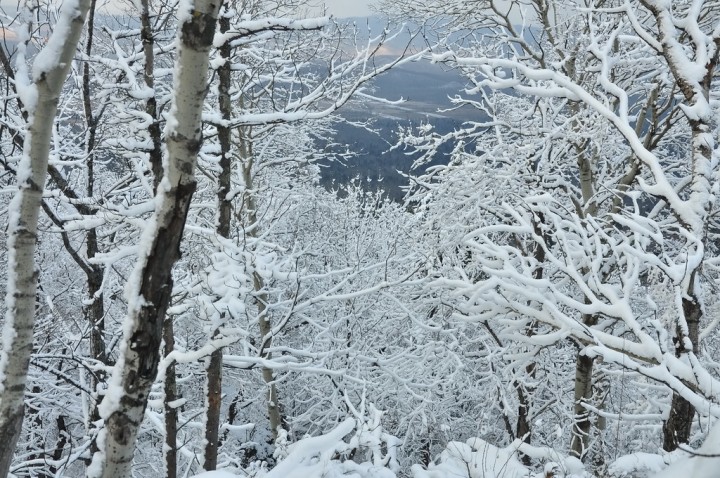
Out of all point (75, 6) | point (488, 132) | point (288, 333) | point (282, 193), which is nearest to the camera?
point (75, 6)

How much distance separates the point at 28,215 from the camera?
253 centimetres

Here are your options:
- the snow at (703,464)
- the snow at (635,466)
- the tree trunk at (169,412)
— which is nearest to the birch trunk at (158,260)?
the snow at (703,464)

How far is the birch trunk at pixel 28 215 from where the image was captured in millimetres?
2285

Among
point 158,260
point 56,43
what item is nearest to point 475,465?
point 158,260

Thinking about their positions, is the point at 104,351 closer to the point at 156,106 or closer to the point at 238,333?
the point at 238,333

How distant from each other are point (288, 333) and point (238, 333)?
30.4 ft

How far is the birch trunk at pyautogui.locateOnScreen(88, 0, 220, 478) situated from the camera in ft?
7.46

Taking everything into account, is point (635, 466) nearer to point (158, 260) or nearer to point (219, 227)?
point (158, 260)

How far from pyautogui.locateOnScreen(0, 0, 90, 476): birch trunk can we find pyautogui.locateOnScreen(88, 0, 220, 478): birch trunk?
0.47 meters

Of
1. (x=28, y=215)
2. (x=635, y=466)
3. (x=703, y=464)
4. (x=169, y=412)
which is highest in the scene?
(x=28, y=215)

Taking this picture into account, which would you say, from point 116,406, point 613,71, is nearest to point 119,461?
point 116,406

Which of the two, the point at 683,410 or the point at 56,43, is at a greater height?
the point at 56,43

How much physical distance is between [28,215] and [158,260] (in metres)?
0.70

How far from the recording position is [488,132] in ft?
28.2
